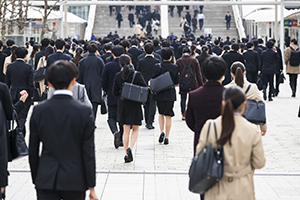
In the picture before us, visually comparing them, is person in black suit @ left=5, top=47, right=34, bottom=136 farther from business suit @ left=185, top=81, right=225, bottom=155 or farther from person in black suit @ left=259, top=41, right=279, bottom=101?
person in black suit @ left=259, top=41, right=279, bottom=101

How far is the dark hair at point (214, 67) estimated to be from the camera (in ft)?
17.0

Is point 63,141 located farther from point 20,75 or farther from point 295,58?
point 295,58

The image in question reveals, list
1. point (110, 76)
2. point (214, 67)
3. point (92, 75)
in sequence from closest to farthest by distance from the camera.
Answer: point (214, 67) → point (110, 76) → point (92, 75)

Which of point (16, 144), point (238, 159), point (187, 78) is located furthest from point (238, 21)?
point (238, 159)

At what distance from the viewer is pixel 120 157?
9.21m

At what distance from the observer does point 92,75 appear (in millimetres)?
11086

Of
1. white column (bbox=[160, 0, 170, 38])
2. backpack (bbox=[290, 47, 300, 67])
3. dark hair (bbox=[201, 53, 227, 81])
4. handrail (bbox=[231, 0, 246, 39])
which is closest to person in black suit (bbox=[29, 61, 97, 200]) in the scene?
dark hair (bbox=[201, 53, 227, 81])

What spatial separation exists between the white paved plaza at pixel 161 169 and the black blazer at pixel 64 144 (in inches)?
97.6

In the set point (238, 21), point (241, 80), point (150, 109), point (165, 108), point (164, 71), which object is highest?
point (238, 21)

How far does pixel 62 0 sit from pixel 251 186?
22453 millimetres

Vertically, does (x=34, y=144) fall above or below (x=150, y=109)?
above

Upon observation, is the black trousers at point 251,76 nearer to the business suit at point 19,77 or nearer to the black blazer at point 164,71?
the black blazer at point 164,71

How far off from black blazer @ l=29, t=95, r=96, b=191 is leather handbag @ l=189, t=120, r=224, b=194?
76cm

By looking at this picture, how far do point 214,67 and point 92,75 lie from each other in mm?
6111
